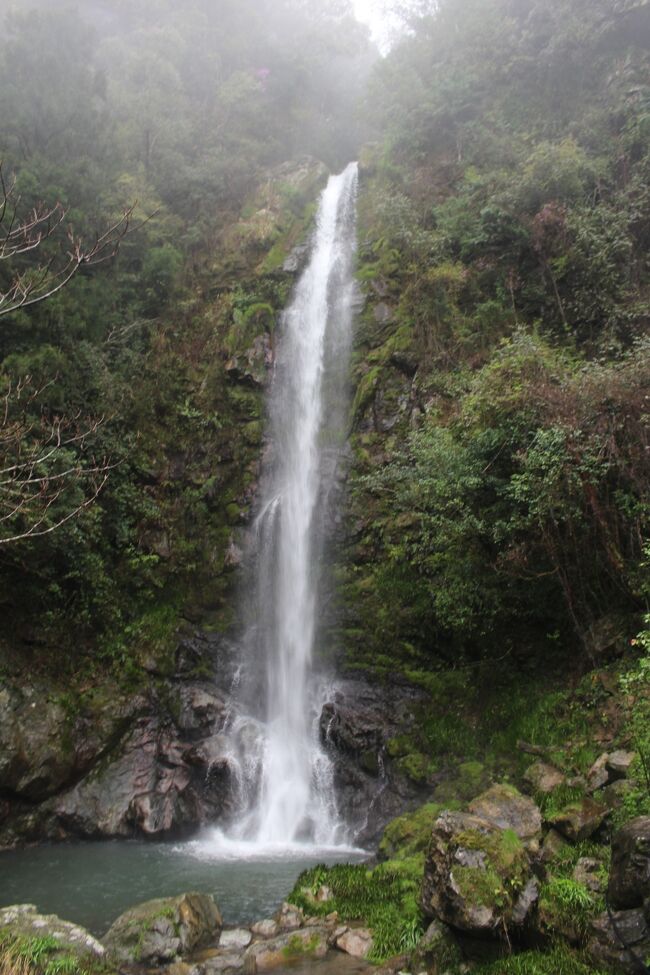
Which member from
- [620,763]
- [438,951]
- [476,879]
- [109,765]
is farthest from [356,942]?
[109,765]

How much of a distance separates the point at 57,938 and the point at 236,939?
63.3 inches

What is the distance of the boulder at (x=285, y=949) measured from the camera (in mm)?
5117

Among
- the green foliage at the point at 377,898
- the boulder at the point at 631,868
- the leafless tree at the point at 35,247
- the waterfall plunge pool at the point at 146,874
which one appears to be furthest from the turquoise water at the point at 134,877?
the leafless tree at the point at 35,247

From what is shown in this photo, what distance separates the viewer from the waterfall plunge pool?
6711 millimetres

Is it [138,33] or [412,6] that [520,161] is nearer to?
[412,6]

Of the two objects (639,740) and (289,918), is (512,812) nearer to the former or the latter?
(639,740)

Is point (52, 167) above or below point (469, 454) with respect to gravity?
above

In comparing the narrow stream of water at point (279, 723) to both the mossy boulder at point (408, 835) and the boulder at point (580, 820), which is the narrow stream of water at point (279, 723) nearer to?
the mossy boulder at point (408, 835)

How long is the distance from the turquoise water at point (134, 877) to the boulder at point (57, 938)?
3.17 feet

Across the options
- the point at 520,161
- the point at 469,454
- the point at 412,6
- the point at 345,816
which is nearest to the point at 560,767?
the point at 345,816

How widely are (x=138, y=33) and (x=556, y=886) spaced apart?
115 ft

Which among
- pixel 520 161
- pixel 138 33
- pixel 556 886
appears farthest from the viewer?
pixel 138 33

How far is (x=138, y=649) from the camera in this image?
1170 centimetres

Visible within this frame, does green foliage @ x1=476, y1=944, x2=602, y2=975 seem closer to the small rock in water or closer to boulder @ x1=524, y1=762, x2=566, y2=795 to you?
the small rock in water
